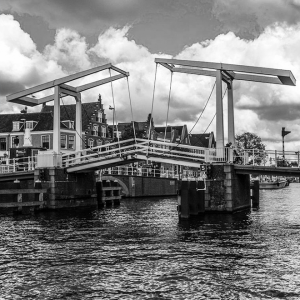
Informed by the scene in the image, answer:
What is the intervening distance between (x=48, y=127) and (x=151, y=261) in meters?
43.1

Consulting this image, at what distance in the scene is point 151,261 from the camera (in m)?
12.5

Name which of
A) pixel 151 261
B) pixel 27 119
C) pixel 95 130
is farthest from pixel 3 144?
pixel 151 261

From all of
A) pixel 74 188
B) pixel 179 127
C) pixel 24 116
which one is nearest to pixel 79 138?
pixel 74 188

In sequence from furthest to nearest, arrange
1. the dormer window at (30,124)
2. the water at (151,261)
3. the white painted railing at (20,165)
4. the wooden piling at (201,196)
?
the dormer window at (30,124) → the white painted railing at (20,165) → the wooden piling at (201,196) → the water at (151,261)

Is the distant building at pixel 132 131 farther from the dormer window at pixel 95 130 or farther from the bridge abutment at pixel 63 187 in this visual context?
the bridge abutment at pixel 63 187

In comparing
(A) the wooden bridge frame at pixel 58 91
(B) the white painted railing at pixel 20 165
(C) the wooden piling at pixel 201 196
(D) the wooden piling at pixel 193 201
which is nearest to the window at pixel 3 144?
(B) the white painted railing at pixel 20 165

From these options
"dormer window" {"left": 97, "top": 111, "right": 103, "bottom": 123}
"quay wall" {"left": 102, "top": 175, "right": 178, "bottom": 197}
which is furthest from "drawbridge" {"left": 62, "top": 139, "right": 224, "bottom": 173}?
"dormer window" {"left": 97, "top": 111, "right": 103, "bottom": 123}

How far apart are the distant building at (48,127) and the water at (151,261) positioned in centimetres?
3345

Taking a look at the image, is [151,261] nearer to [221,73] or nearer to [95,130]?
[221,73]

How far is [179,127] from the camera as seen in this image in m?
88.6

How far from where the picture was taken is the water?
9797 millimetres

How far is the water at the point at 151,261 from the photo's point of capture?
980 cm

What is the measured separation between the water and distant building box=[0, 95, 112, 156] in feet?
110

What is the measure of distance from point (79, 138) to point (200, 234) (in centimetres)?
1539
